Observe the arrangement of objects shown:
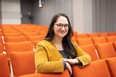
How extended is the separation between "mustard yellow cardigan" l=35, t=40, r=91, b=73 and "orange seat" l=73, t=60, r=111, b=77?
0.07 meters

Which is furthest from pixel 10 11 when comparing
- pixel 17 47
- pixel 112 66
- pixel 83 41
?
pixel 112 66

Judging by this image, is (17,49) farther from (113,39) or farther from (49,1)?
(49,1)

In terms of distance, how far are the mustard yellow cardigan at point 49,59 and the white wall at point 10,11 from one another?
691 inches

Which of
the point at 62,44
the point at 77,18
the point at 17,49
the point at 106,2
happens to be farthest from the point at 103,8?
the point at 62,44

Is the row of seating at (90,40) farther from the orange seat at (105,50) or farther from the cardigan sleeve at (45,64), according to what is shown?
the cardigan sleeve at (45,64)

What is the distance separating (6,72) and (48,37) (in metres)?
0.63

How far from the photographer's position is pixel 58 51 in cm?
224

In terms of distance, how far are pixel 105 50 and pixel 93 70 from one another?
67.8 inches

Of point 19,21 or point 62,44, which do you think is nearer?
point 62,44

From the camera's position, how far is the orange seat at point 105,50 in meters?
3.64

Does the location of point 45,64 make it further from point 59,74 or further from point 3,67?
point 3,67

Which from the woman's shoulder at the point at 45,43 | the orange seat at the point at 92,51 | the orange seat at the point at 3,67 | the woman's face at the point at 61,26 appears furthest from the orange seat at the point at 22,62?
the orange seat at the point at 92,51

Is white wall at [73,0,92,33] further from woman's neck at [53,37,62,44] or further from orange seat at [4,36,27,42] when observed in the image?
woman's neck at [53,37,62,44]

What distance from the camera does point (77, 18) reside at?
37.9ft
